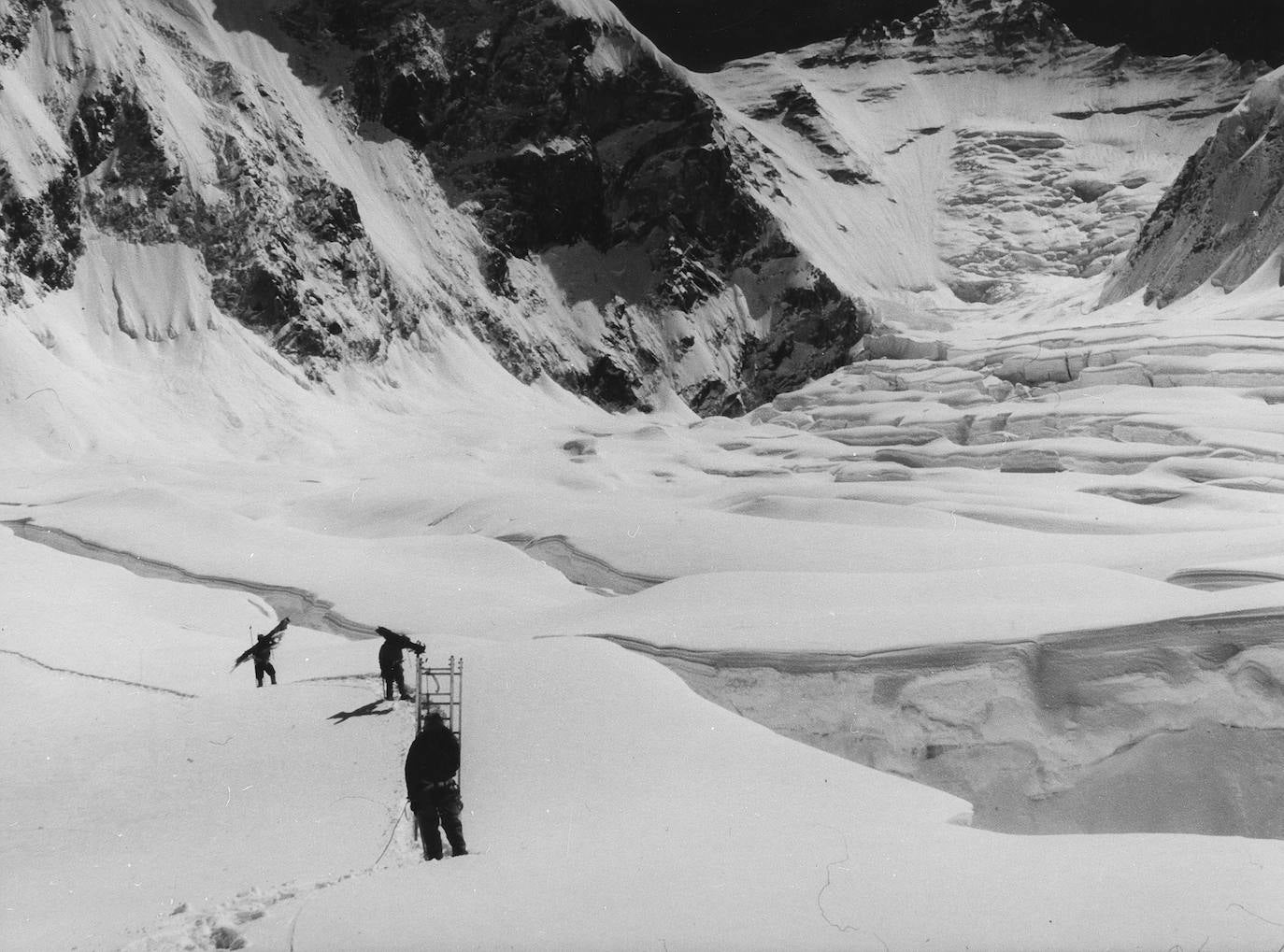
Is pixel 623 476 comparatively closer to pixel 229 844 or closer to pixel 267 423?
pixel 267 423

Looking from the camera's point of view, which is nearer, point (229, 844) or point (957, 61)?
point (229, 844)

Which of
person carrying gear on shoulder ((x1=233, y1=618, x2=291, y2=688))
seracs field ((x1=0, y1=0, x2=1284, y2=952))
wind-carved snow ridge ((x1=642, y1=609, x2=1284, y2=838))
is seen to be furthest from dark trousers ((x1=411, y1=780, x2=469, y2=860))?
person carrying gear on shoulder ((x1=233, y1=618, x2=291, y2=688))

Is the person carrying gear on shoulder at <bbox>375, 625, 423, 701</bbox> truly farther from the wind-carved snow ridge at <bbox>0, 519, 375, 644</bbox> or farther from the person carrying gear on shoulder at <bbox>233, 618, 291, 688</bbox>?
the wind-carved snow ridge at <bbox>0, 519, 375, 644</bbox>

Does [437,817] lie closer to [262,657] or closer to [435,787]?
[435,787]

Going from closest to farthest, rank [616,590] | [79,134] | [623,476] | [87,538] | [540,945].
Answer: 1. [540,945]
2. [616,590]
3. [87,538]
4. [623,476]
5. [79,134]

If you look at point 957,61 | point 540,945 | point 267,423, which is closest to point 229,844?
point 540,945

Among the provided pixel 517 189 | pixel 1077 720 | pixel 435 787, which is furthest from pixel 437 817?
pixel 517 189
